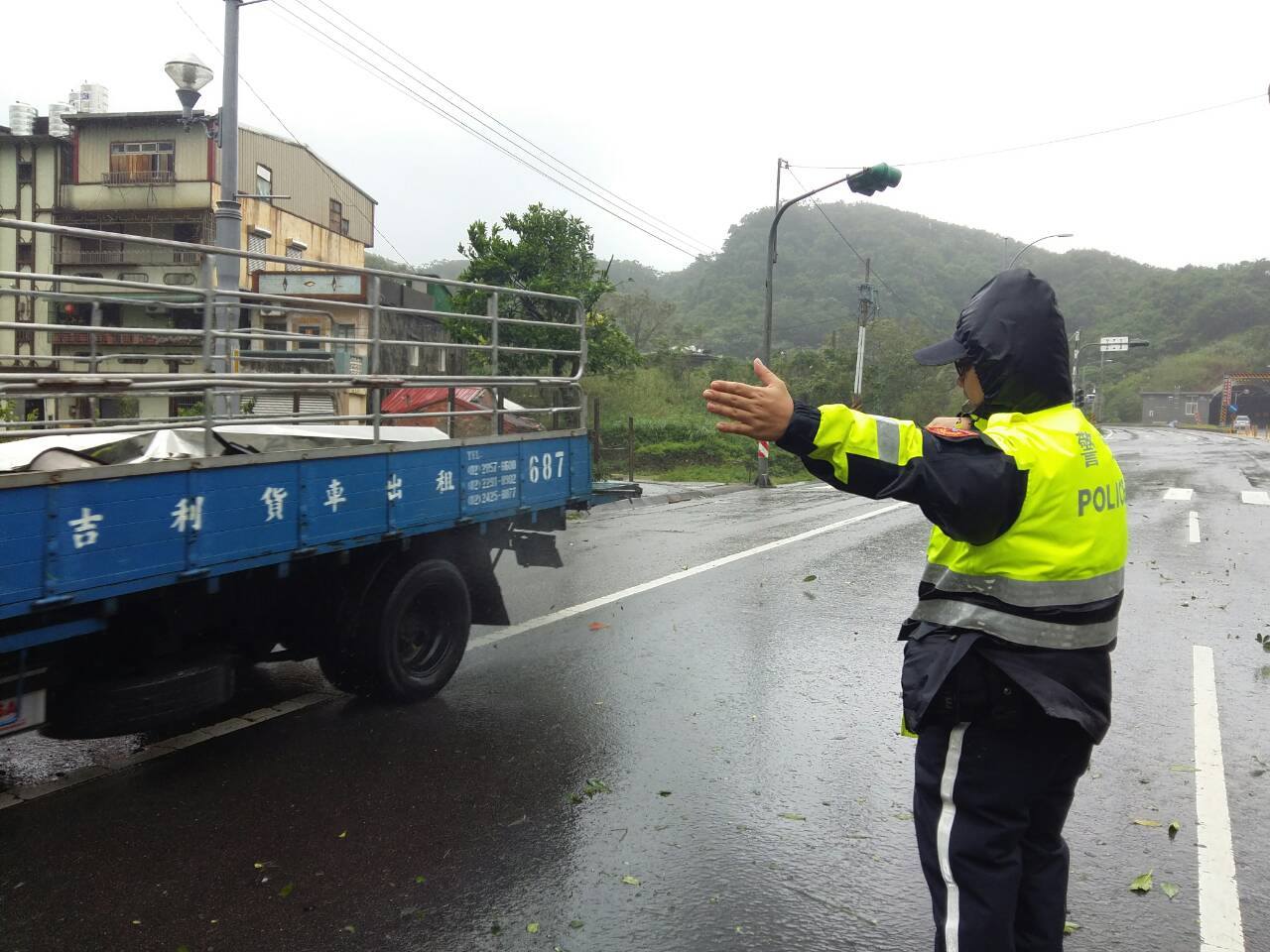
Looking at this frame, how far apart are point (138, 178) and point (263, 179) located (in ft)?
14.3

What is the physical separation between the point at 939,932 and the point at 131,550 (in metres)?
3.08

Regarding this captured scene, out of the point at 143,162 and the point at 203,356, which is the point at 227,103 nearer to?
the point at 203,356

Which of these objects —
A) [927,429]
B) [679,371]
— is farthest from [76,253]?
[927,429]

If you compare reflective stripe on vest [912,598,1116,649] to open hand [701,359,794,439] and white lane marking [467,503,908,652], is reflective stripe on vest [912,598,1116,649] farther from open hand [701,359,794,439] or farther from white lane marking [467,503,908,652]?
white lane marking [467,503,908,652]

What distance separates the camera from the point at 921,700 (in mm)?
2357

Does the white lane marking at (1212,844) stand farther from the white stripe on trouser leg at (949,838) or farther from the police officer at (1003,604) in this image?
the white stripe on trouser leg at (949,838)

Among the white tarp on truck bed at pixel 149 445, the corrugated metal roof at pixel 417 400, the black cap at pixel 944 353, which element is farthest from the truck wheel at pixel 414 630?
the black cap at pixel 944 353

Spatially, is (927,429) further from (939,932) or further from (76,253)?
(76,253)

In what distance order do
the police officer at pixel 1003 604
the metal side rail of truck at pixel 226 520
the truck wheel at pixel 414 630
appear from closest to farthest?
1. the police officer at pixel 1003 604
2. the metal side rail of truck at pixel 226 520
3. the truck wheel at pixel 414 630

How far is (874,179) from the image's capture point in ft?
61.1

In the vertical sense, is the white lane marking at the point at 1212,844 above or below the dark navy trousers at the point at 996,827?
below

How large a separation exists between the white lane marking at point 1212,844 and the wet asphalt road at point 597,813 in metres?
0.04

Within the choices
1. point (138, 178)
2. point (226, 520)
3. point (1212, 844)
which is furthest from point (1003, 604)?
point (138, 178)

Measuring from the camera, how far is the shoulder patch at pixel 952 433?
Result: 7.62ft
